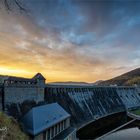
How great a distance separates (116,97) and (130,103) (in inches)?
325

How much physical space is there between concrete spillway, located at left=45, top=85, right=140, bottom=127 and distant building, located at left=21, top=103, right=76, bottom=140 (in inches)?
311

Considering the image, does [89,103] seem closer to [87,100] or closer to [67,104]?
[87,100]

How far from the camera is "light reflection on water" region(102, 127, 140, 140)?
39656 mm

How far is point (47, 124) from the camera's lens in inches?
1056

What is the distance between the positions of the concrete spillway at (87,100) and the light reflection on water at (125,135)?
6.85 meters

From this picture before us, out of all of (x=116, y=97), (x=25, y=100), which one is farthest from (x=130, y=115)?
(x=25, y=100)

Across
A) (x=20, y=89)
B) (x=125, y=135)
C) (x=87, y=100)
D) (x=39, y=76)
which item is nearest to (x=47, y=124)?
(x=20, y=89)

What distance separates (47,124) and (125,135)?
72.4 ft

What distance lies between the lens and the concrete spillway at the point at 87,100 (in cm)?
4409

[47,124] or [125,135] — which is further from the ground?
[47,124]

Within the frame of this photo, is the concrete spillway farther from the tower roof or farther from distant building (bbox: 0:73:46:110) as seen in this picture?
the tower roof

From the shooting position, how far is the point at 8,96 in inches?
1203

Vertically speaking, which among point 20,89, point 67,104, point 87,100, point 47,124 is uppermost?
point 20,89

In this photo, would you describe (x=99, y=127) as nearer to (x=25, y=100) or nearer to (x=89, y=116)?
(x=89, y=116)
